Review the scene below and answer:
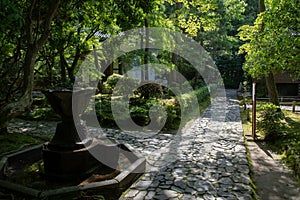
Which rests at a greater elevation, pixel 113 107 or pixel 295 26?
pixel 295 26

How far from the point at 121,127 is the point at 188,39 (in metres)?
13.2

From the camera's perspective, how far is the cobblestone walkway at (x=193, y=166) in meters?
4.54

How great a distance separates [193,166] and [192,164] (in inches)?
5.1

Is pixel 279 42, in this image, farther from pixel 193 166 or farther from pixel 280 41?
pixel 193 166

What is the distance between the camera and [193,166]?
587 cm

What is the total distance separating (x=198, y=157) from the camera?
6527 millimetres

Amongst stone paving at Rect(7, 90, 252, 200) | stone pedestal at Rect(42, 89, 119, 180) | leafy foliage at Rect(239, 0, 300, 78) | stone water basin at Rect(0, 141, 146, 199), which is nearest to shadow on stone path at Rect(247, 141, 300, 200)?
stone paving at Rect(7, 90, 252, 200)

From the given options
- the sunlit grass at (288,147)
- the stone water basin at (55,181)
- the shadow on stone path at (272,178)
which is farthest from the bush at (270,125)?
the stone water basin at (55,181)

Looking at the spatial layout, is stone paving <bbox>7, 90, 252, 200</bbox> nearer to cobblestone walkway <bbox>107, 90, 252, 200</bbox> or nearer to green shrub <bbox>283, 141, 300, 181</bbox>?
cobblestone walkway <bbox>107, 90, 252, 200</bbox>

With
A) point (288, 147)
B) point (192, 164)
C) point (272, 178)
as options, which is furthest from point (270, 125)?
point (192, 164)

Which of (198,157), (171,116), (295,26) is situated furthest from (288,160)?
(171,116)

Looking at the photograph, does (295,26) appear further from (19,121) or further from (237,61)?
(237,61)

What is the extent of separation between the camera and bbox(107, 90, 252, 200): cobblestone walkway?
179 inches

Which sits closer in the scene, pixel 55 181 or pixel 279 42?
pixel 55 181
